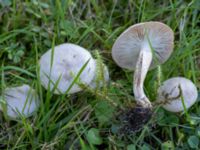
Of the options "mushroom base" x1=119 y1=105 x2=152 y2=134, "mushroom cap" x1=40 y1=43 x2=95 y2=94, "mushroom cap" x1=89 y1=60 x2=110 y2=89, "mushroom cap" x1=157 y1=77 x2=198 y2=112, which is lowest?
"mushroom base" x1=119 y1=105 x2=152 y2=134

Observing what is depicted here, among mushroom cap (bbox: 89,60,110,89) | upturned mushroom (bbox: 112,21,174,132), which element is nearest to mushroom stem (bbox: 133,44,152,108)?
upturned mushroom (bbox: 112,21,174,132)

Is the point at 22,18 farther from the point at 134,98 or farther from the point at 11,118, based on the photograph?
the point at 134,98

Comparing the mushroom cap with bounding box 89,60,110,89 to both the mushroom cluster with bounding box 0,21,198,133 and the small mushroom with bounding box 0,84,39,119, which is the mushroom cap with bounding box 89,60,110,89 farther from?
the small mushroom with bounding box 0,84,39,119

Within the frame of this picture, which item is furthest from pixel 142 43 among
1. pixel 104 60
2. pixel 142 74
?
pixel 104 60

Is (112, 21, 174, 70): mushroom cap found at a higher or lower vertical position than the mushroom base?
higher

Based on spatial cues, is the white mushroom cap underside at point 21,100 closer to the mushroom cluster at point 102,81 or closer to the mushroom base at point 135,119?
the mushroom cluster at point 102,81

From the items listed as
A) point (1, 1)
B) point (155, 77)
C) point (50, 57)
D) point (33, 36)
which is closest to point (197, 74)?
point (155, 77)

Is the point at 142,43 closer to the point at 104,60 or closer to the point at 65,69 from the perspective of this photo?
the point at 104,60
